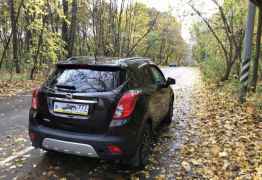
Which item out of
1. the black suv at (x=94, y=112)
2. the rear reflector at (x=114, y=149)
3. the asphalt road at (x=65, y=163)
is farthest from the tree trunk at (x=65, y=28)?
the rear reflector at (x=114, y=149)

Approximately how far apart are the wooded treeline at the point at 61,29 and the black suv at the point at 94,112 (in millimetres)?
10397

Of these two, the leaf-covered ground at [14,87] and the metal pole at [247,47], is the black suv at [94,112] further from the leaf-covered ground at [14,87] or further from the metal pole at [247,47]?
the leaf-covered ground at [14,87]

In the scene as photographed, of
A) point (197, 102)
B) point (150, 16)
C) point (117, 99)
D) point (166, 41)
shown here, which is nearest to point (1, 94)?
point (197, 102)

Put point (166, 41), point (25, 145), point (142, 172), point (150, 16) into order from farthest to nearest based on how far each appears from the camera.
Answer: point (166, 41) < point (150, 16) < point (25, 145) < point (142, 172)

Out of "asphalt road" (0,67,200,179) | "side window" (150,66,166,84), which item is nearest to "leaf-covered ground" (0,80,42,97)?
"asphalt road" (0,67,200,179)

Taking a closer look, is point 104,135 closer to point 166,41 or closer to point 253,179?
point 253,179

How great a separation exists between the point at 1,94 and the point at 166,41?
50622mm

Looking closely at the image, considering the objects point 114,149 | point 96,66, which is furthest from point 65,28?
point 114,149

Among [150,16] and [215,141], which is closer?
[215,141]

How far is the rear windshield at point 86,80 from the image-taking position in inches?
149

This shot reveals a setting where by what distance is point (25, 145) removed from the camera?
5027 millimetres

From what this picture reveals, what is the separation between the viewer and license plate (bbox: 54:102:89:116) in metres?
3.65

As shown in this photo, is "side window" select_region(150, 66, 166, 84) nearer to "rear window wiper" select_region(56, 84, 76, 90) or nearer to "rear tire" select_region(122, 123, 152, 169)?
"rear tire" select_region(122, 123, 152, 169)

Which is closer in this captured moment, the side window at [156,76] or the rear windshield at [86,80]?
the rear windshield at [86,80]
